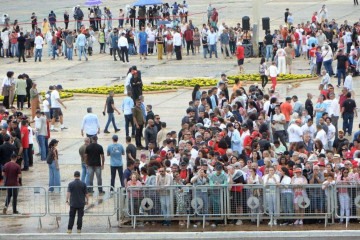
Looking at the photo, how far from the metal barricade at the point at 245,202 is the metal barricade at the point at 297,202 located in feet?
0.47

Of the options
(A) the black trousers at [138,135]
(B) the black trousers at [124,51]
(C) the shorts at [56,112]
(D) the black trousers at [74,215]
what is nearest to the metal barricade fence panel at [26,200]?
(D) the black trousers at [74,215]

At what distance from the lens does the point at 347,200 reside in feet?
77.8

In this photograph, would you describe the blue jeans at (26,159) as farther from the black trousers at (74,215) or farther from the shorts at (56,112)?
the black trousers at (74,215)

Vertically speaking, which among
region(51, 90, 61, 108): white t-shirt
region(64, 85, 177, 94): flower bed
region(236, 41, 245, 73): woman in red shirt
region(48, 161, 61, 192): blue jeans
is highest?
region(236, 41, 245, 73): woman in red shirt

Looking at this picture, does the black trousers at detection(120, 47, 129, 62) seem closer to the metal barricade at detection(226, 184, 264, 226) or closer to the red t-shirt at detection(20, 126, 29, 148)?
the red t-shirt at detection(20, 126, 29, 148)

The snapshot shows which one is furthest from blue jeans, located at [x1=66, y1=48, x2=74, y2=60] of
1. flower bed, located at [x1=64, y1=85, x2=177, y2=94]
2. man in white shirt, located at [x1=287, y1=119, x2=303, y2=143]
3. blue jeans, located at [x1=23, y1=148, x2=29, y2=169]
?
man in white shirt, located at [x1=287, y1=119, x2=303, y2=143]

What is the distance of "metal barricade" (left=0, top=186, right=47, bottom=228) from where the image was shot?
25.3 m

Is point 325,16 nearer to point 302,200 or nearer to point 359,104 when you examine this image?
point 359,104

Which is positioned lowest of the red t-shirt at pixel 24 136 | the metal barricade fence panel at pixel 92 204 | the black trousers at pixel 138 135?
the metal barricade fence panel at pixel 92 204

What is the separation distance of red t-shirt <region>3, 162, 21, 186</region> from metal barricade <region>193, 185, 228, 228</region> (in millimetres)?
3981

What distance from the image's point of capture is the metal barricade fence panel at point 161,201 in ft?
79.2

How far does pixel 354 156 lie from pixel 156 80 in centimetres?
2103

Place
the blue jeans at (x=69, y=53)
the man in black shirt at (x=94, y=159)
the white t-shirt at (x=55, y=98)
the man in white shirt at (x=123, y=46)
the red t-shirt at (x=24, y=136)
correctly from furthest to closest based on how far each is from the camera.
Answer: the blue jeans at (x=69, y=53)
the man in white shirt at (x=123, y=46)
the white t-shirt at (x=55, y=98)
the red t-shirt at (x=24, y=136)
the man in black shirt at (x=94, y=159)

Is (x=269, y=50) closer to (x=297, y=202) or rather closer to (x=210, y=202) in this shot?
(x=210, y=202)
